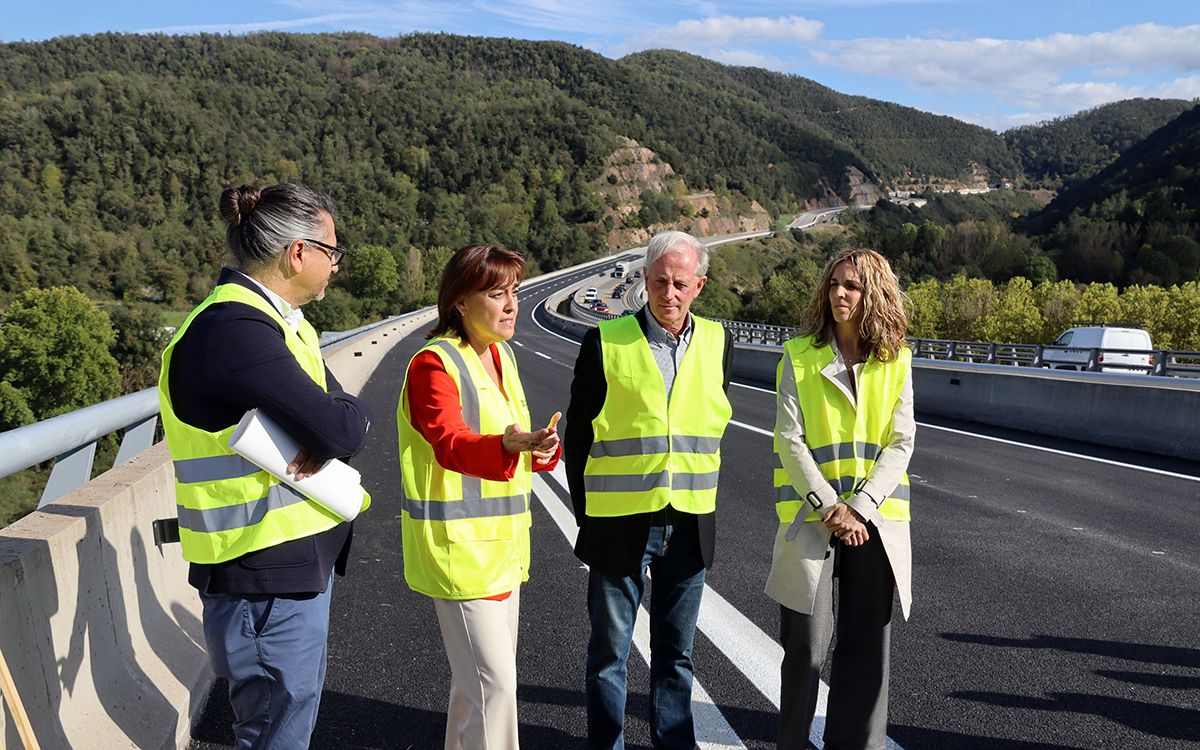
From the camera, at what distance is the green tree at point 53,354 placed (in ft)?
267

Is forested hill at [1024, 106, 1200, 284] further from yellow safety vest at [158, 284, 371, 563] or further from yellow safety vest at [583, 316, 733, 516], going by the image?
yellow safety vest at [158, 284, 371, 563]

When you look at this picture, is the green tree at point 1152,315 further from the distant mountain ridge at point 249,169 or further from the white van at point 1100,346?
the distant mountain ridge at point 249,169

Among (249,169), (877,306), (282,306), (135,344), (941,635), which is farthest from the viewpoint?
(249,169)

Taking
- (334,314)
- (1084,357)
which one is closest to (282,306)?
(1084,357)

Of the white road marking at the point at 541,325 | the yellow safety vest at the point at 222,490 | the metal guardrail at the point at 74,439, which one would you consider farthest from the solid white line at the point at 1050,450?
the white road marking at the point at 541,325

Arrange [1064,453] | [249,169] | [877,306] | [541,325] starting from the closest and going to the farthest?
[877,306], [1064,453], [541,325], [249,169]

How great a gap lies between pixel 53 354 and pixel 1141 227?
119791 mm

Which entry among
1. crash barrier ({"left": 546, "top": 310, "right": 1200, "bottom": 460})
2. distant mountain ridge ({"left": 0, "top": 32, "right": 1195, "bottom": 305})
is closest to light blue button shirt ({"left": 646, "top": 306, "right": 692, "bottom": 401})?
crash barrier ({"left": 546, "top": 310, "right": 1200, "bottom": 460})

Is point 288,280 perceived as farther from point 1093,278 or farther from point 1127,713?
point 1093,278

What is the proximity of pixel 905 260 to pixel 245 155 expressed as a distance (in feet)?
376

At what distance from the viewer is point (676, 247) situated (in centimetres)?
342

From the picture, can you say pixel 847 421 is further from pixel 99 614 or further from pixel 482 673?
pixel 99 614

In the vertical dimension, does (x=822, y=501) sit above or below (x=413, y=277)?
above

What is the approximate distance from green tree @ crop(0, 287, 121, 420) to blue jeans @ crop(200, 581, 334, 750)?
91.0 meters
